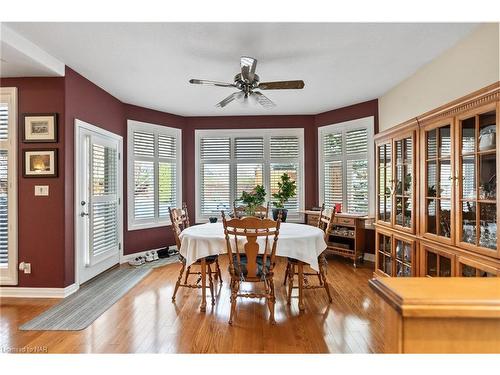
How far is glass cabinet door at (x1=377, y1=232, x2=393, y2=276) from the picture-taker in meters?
3.55

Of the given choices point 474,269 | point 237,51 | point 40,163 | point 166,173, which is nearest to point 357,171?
point 474,269

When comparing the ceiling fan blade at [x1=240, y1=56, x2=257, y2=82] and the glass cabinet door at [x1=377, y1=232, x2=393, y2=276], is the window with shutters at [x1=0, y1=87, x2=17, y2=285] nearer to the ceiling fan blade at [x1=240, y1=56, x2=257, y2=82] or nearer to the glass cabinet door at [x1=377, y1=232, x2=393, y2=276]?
the ceiling fan blade at [x1=240, y1=56, x2=257, y2=82]

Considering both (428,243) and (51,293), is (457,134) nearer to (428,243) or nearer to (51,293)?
(428,243)

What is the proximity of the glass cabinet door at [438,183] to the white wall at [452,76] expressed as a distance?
1.79 ft

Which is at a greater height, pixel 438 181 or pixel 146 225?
pixel 438 181

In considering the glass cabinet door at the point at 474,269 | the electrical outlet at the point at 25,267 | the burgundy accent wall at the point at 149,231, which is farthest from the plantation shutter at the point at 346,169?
the electrical outlet at the point at 25,267

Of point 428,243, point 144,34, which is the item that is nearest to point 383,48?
point 428,243

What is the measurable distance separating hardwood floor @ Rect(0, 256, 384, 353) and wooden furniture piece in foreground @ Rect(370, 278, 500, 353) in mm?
1441

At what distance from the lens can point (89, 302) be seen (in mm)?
3182

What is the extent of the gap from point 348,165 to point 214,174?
2513 mm

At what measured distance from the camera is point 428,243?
2836 millimetres

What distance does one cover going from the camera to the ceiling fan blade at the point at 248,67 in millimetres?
2705

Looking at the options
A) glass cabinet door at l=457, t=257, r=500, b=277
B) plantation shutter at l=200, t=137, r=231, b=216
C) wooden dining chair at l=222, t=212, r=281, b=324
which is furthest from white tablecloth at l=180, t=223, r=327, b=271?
plantation shutter at l=200, t=137, r=231, b=216

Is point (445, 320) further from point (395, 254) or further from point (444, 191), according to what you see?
point (395, 254)
